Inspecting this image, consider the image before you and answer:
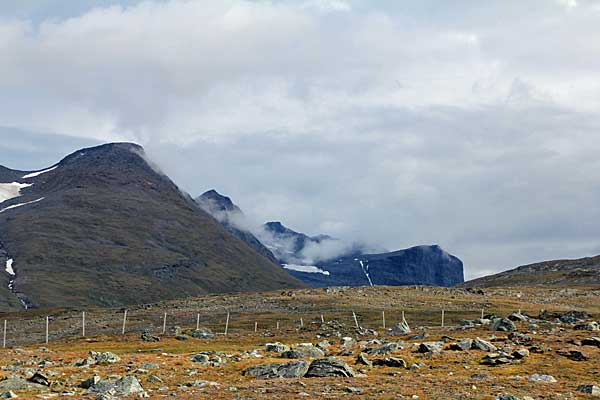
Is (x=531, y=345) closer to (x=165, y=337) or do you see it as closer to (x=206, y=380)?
(x=206, y=380)

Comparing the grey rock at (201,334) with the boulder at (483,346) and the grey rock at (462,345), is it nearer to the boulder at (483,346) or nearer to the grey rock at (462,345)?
the grey rock at (462,345)

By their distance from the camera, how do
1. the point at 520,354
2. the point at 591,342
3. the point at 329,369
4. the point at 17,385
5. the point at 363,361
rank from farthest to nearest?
the point at 591,342 < the point at 520,354 < the point at 363,361 < the point at 329,369 < the point at 17,385

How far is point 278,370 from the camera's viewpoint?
131 feet

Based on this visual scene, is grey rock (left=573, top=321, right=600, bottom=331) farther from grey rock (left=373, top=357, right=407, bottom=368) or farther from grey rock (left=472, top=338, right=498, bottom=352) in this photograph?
grey rock (left=373, top=357, right=407, bottom=368)

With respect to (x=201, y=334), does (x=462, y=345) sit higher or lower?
higher

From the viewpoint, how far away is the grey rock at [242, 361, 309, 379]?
39.2 m

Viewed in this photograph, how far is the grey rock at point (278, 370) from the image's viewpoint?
39219mm

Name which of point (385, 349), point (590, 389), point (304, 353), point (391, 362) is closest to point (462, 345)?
point (385, 349)

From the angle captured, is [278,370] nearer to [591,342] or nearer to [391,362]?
[391,362]

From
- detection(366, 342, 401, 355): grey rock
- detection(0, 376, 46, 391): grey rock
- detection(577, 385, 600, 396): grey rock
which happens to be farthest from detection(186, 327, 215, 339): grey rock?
detection(577, 385, 600, 396): grey rock

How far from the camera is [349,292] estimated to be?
14188cm

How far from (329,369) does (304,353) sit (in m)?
9.56

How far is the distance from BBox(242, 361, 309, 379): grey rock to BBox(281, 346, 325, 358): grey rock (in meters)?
6.66

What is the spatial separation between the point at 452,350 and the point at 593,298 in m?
92.7
